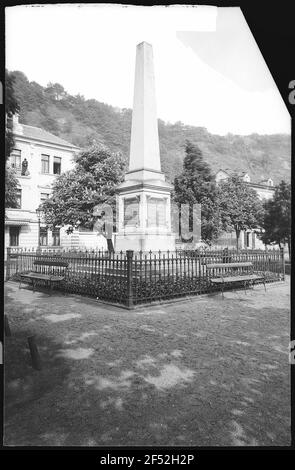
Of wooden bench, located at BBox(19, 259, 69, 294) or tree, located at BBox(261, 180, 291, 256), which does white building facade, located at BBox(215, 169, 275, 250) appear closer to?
tree, located at BBox(261, 180, 291, 256)

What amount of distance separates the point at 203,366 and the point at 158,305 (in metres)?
4.29

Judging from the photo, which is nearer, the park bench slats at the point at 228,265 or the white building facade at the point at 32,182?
the park bench slats at the point at 228,265

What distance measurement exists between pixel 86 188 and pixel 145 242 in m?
12.8

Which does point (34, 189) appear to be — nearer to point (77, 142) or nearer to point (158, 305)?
point (77, 142)

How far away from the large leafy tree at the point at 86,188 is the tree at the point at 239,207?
1504 cm

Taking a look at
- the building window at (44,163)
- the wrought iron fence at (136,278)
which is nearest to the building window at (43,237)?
the building window at (44,163)

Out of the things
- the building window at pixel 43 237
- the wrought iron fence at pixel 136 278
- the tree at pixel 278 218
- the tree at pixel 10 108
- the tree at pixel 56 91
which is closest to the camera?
the tree at pixel 10 108

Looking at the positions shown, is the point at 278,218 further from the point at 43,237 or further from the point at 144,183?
the point at 43,237

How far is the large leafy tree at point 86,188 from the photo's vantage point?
22594 mm

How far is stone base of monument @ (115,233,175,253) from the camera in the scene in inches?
446

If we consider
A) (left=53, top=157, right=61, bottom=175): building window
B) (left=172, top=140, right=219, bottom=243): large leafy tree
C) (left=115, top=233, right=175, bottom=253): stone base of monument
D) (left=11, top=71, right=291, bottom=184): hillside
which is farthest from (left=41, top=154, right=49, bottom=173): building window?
(left=115, top=233, right=175, bottom=253): stone base of monument

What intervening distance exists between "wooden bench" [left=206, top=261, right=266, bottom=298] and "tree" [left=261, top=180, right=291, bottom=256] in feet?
27.8

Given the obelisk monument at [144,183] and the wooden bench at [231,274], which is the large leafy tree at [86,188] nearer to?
the obelisk monument at [144,183]
